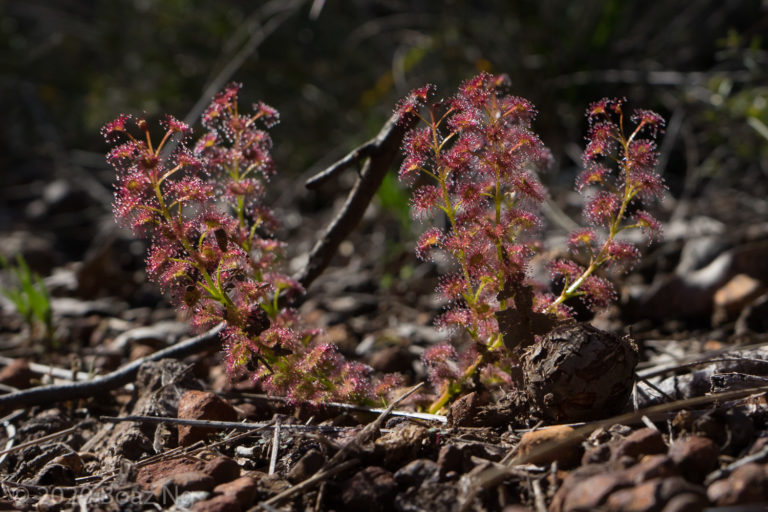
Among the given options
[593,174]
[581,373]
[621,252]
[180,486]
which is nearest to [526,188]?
[593,174]

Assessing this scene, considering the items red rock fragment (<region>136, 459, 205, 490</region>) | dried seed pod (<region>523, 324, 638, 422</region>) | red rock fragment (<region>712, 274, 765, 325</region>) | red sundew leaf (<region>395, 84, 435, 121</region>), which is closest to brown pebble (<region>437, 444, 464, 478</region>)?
dried seed pod (<region>523, 324, 638, 422</region>)

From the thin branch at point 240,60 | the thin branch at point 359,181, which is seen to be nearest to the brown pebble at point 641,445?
the thin branch at point 359,181

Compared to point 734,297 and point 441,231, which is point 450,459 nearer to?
point 441,231

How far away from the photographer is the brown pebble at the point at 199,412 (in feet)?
6.68

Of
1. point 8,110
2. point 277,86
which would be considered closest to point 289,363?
point 277,86

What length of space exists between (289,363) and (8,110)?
7337mm

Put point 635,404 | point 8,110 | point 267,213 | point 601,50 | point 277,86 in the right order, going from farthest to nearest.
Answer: point 8,110 → point 277,86 → point 601,50 → point 267,213 → point 635,404

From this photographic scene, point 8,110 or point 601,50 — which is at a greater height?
point 8,110

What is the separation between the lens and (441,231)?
1903 mm

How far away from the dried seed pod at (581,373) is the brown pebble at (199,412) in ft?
3.05

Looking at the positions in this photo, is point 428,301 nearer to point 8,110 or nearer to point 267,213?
point 267,213

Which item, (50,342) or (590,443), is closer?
(590,443)

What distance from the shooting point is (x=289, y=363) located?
1.96m

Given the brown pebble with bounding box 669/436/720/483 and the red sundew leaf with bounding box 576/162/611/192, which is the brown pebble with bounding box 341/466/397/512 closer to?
the brown pebble with bounding box 669/436/720/483
